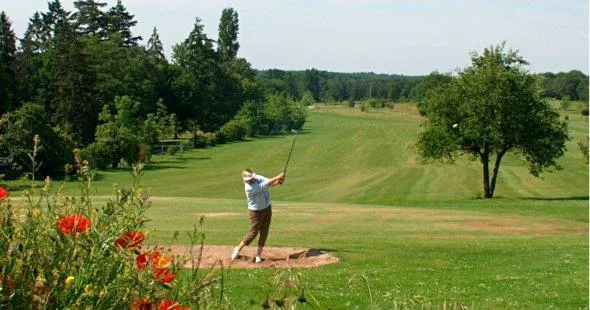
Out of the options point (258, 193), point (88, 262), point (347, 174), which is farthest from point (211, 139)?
point (88, 262)

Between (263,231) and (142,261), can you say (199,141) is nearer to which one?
(263,231)

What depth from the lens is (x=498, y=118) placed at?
43188 millimetres

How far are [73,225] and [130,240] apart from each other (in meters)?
0.27

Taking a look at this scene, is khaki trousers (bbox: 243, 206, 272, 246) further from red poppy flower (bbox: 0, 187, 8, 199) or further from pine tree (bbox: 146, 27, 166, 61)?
pine tree (bbox: 146, 27, 166, 61)

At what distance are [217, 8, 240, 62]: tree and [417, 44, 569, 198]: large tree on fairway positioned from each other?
10566 centimetres

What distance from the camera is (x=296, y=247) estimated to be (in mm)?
16734

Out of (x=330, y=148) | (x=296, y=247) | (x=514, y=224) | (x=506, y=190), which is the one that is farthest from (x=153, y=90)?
(x=296, y=247)

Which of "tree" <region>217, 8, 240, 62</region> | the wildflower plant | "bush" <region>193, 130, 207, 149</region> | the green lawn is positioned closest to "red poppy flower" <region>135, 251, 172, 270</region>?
the wildflower plant

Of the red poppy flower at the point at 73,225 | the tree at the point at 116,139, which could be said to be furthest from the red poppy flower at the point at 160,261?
the tree at the point at 116,139

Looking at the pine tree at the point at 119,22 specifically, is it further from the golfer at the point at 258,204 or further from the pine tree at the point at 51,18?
the golfer at the point at 258,204

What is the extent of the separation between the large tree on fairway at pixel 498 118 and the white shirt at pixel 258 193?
30.5m

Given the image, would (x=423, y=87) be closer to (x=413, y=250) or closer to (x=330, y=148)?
(x=330, y=148)

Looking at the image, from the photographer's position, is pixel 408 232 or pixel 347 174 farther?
pixel 347 174

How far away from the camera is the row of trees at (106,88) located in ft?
214
